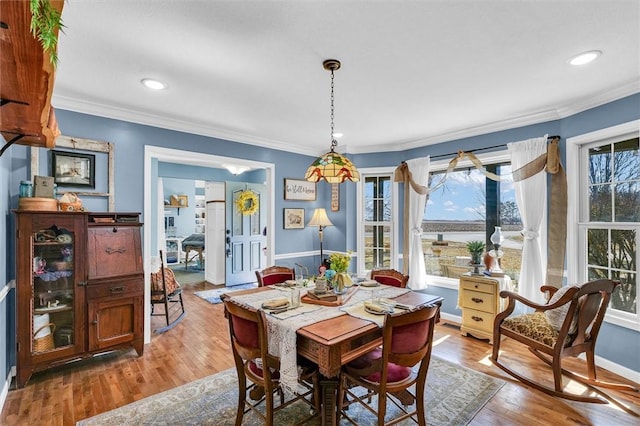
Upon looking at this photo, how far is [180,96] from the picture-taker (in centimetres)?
299

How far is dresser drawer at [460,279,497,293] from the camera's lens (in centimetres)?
355

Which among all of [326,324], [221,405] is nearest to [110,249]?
[221,405]

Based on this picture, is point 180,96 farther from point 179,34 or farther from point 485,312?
point 485,312

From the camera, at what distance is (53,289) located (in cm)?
277

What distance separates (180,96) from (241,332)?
2.31 meters

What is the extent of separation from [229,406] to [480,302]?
290 centimetres

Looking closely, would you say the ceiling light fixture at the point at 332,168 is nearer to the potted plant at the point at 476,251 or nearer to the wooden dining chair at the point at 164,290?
the potted plant at the point at 476,251

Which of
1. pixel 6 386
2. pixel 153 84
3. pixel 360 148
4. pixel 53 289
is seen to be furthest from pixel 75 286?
pixel 360 148

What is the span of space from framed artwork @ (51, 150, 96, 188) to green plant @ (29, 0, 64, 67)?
2.62 metres

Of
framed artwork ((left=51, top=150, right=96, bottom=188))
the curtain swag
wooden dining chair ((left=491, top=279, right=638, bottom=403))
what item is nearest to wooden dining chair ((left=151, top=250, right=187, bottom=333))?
framed artwork ((left=51, top=150, right=96, bottom=188))

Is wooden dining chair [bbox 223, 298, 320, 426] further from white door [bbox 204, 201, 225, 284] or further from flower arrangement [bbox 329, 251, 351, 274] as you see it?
white door [bbox 204, 201, 225, 284]

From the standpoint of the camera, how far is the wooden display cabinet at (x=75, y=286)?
2.58 m

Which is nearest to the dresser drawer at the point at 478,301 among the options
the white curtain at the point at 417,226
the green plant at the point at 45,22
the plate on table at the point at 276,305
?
the white curtain at the point at 417,226

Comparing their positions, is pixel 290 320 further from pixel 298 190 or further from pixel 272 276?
pixel 298 190
